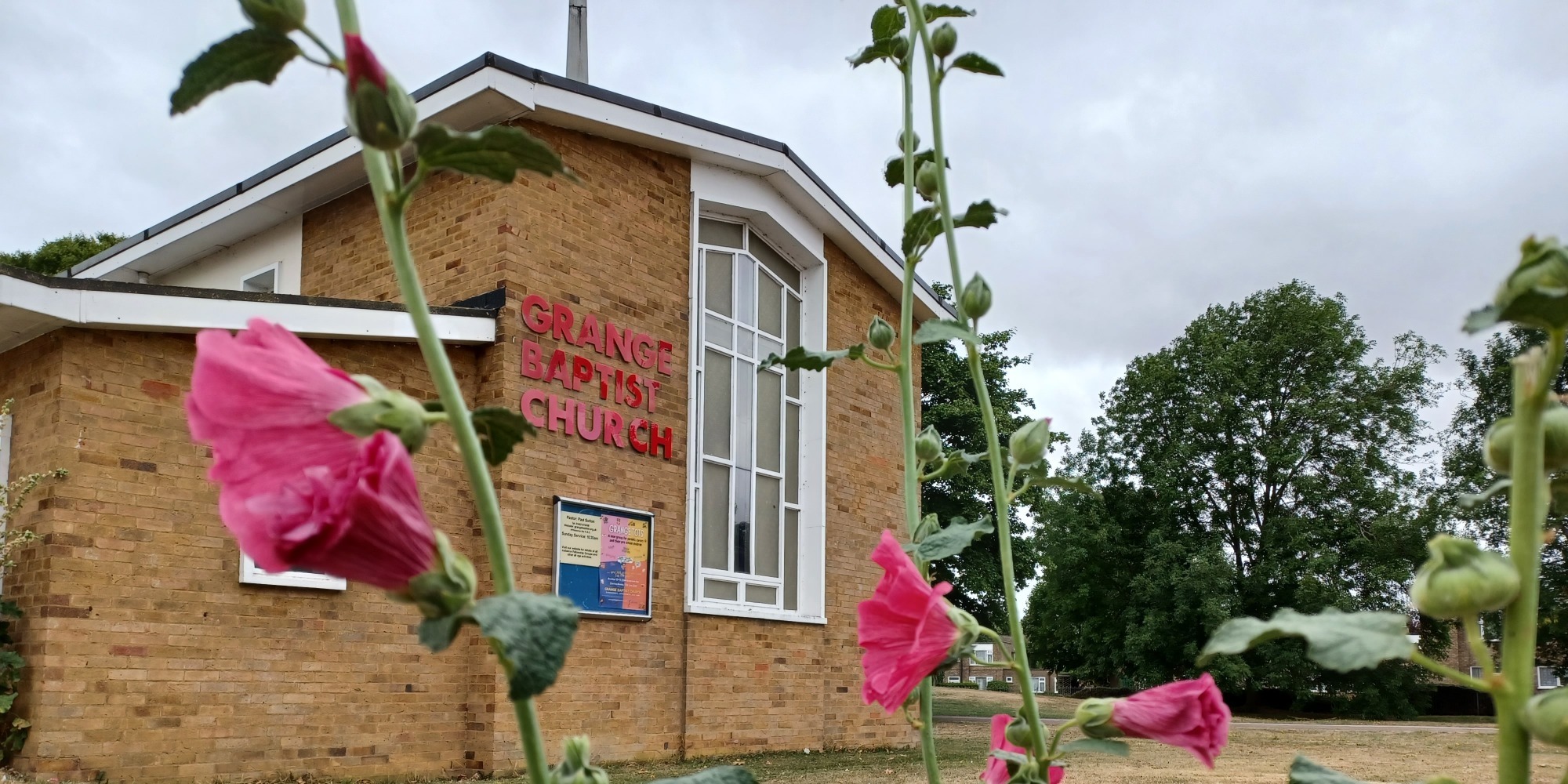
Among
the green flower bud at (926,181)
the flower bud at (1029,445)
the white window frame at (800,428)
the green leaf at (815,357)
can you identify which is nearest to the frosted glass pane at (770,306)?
the white window frame at (800,428)

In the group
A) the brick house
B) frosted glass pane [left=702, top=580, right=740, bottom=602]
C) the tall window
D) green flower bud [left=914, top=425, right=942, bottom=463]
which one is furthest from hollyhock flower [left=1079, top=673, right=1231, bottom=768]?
frosted glass pane [left=702, top=580, right=740, bottom=602]

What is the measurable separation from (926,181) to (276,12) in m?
1.11

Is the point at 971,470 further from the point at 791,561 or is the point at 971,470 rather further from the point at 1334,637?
the point at 1334,637

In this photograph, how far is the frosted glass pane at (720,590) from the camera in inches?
444

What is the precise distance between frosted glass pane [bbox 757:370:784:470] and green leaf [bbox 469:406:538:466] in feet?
37.1

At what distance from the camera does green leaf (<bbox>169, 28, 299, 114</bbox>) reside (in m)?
0.70

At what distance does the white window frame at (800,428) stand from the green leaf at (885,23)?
31.1 feet

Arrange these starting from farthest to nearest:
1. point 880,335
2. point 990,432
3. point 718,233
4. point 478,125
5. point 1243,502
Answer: point 1243,502 → point 718,233 → point 478,125 → point 880,335 → point 990,432

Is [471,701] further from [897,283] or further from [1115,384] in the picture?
[1115,384]

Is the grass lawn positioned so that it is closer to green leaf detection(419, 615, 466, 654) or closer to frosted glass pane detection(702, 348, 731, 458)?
frosted glass pane detection(702, 348, 731, 458)

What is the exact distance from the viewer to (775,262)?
1277cm

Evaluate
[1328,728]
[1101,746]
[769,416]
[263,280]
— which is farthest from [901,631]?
[1328,728]

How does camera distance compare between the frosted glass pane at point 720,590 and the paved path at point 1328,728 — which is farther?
the paved path at point 1328,728

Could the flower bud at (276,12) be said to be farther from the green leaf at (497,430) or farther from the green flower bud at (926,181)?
the green flower bud at (926,181)
